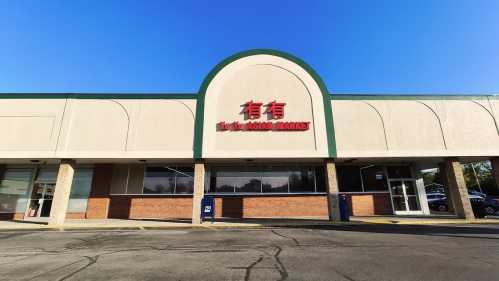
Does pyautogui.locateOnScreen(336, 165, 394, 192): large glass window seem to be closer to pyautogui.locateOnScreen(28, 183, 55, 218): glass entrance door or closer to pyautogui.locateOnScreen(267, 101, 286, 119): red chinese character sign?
pyautogui.locateOnScreen(267, 101, 286, 119): red chinese character sign

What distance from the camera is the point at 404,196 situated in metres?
20.3

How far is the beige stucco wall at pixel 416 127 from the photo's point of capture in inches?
649

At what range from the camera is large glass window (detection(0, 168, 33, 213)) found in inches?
739

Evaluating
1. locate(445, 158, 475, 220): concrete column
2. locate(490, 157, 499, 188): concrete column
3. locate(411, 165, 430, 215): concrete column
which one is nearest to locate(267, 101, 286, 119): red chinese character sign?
locate(445, 158, 475, 220): concrete column

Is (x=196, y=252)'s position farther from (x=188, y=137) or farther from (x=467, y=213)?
(x=467, y=213)

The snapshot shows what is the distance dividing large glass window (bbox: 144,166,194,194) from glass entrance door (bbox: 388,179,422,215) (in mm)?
15314

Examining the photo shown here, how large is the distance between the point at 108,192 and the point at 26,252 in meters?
11.7

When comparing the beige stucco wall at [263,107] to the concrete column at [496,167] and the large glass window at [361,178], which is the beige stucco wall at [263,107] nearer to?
the large glass window at [361,178]

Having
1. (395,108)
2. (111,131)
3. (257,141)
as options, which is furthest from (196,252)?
(395,108)

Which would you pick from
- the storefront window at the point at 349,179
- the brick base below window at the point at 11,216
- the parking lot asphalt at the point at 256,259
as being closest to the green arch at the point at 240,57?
the storefront window at the point at 349,179

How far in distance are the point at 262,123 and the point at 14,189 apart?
1852 cm

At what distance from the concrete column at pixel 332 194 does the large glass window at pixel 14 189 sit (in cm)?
2097

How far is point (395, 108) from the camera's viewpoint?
17359 millimetres

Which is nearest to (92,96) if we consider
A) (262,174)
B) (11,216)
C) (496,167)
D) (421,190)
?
(11,216)
